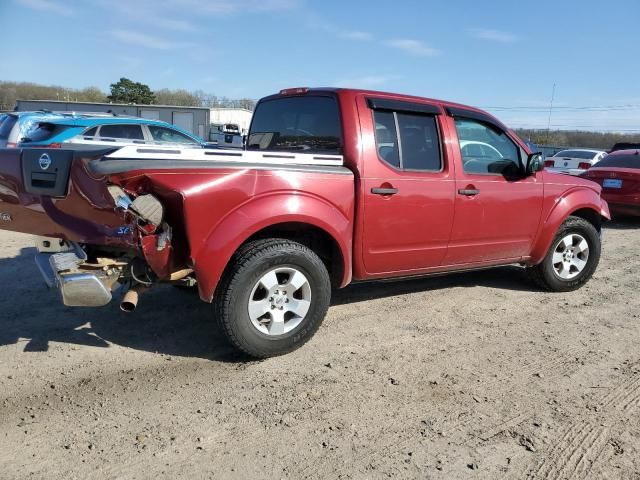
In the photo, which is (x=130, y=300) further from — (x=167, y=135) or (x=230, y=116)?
(x=230, y=116)

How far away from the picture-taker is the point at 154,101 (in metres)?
69.8

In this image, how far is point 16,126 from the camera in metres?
9.81

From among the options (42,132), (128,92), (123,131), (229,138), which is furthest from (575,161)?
(128,92)

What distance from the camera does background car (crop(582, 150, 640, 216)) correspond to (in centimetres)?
1002

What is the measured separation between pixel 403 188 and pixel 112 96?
221 feet

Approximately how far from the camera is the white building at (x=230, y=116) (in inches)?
1998

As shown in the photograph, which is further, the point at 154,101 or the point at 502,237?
the point at 154,101

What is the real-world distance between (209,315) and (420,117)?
252cm

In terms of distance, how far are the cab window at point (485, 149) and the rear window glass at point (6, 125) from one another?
28.6ft

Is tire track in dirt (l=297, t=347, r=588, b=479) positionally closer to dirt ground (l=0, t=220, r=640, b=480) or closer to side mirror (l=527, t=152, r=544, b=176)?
dirt ground (l=0, t=220, r=640, b=480)

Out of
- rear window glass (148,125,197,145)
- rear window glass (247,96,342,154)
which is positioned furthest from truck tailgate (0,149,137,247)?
Answer: rear window glass (148,125,197,145)

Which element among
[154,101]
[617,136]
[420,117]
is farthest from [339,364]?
[154,101]

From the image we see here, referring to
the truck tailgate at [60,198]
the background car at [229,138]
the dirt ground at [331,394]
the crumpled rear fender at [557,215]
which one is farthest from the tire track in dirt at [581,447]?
the background car at [229,138]

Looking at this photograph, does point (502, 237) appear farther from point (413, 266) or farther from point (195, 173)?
point (195, 173)
